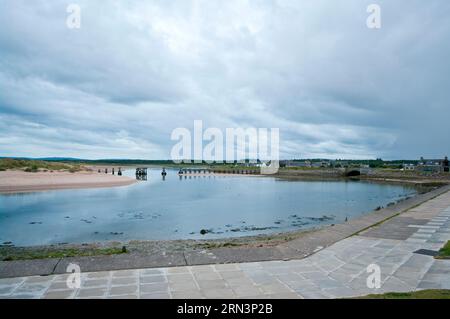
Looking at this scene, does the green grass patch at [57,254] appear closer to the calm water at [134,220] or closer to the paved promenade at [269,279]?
the paved promenade at [269,279]

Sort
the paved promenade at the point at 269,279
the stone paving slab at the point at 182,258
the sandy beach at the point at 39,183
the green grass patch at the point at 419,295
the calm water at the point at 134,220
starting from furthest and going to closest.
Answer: the sandy beach at the point at 39,183 → the calm water at the point at 134,220 → the stone paving slab at the point at 182,258 → the paved promenade at the point at 269,279 → the green grass patch at the point at 419,295

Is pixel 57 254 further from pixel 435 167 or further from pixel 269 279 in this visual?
pixel 435 167

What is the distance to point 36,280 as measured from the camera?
541 cm

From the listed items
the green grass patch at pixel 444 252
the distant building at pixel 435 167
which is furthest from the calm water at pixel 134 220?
the distant building at pixel 435 167

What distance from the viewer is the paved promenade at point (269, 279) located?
4875mm

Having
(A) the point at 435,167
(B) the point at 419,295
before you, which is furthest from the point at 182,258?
(A) the point at 435,167

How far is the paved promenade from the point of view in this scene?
192 inches

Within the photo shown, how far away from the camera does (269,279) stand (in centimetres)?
551

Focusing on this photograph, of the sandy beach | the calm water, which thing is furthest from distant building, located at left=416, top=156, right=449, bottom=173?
the sandy beach

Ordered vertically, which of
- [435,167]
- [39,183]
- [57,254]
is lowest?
[57,254]

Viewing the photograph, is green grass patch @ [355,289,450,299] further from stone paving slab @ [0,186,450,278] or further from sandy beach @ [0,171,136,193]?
sandy beach @ [0,171,136,193]

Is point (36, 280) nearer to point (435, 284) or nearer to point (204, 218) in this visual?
point (435, 284)

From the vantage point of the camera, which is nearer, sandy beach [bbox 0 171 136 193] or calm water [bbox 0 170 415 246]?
calm water [bbox 0 170 415 246]
